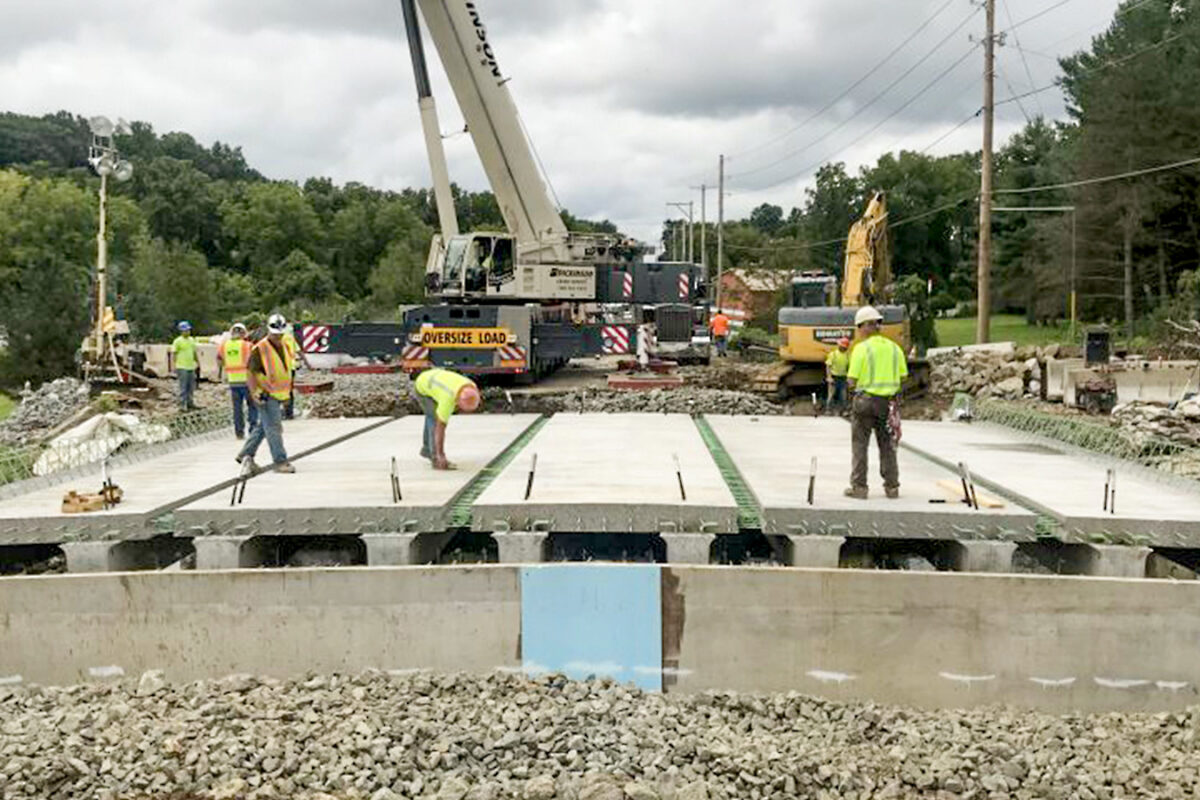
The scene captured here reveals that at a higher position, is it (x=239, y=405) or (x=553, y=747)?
(x=239, y=405)

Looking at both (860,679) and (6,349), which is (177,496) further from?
(6,349)

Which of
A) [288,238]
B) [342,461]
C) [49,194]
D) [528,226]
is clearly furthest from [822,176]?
[342,461]

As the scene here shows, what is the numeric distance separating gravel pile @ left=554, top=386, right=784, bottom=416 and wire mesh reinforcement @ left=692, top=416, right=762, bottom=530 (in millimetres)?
3981

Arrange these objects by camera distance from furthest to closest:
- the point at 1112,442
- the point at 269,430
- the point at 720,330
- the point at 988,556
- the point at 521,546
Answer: the point at 720,330 < the point at 1112,442 < the point at 269,430 < the point at 521,546 < the point at 988,556

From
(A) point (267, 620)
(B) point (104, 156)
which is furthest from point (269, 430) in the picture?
(B) point (104, 156)

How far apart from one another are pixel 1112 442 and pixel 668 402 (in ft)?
23.8

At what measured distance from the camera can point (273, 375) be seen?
29.2 feet

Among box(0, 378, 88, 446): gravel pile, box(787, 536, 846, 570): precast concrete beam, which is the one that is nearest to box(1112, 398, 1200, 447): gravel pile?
box(787, 536, 846, 570): precast concrete beam

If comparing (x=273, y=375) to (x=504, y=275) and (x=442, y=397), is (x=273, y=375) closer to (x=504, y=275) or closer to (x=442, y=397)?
(x=442, y=397)

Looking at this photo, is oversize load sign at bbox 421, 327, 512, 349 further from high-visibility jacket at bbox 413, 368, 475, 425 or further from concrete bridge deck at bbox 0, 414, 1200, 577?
high-visibility jacket at bbox 413, 368, 475, 425

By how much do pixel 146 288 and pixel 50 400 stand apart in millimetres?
17683

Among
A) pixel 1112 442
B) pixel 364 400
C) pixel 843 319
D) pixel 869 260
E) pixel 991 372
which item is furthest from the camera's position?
pixel 991 372

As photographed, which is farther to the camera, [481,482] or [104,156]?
[104,156]

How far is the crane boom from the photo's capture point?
1656 centimetres
